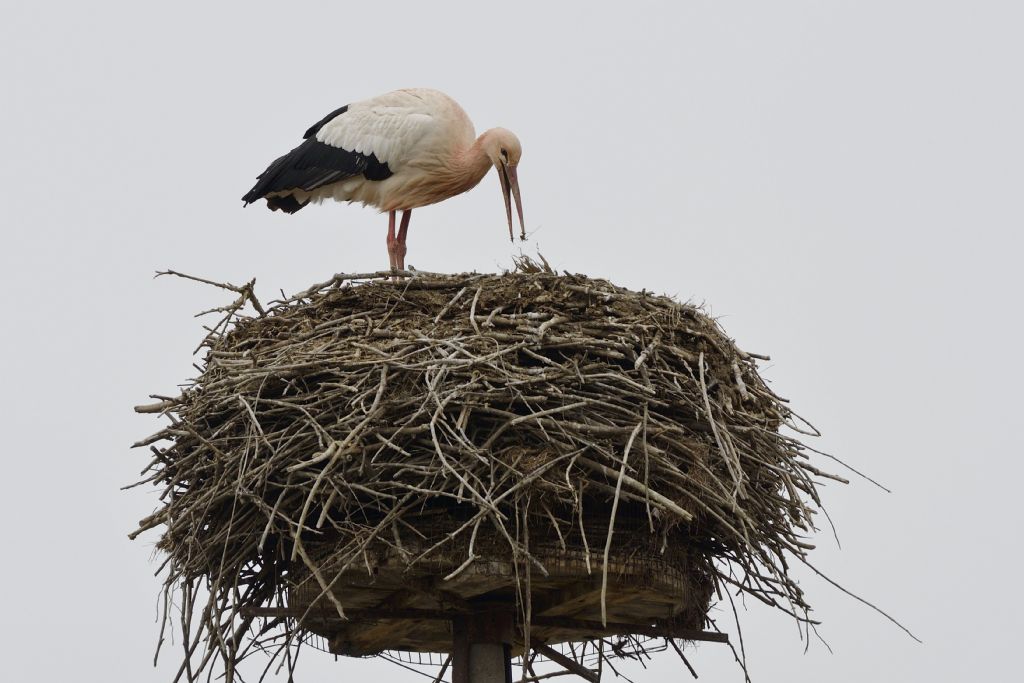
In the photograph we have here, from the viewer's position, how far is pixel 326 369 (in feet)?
20.5

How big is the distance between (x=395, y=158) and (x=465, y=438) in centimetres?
325

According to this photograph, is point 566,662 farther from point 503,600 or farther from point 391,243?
point 391,243

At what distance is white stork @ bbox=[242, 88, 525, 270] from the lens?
8719 mm

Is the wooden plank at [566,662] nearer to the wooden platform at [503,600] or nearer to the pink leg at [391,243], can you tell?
the wooden platform at [503,600]

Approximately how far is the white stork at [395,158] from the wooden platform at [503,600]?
8.64ft

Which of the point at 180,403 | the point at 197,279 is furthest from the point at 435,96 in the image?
the point at 180,403

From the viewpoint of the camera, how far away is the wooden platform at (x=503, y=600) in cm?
609

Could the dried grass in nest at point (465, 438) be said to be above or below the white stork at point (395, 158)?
below

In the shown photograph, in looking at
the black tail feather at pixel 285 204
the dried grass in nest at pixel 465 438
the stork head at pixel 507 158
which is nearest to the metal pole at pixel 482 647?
the dried grass in nest at pixel 465 438

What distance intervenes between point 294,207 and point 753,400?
345 centimetres

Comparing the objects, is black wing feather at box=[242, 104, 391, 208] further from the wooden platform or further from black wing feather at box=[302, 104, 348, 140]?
the wooden platform

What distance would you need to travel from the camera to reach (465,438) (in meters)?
5.84

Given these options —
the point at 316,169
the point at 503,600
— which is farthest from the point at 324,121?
the point at 503,600

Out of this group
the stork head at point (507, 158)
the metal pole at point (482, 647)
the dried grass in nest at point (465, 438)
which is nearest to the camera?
the dried grass in nest at point (465, 438)
